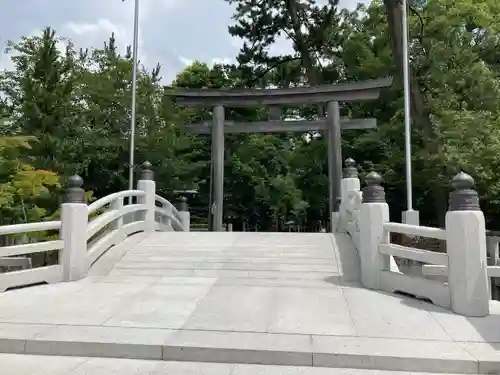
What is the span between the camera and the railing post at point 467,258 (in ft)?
16.4

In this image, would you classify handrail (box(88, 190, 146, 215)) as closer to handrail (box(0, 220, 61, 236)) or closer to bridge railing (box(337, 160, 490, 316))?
handrail (box(0, 220, 61, 236))

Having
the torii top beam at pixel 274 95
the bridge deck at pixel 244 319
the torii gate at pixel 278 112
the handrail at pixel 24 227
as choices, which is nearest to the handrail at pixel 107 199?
the handrail at pixel 24 227

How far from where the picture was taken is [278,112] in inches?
609

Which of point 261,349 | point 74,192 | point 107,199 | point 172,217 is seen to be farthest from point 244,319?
point 172,217

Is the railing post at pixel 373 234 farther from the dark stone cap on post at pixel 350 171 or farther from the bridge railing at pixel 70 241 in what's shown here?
the bridge railing at pixel 70 241

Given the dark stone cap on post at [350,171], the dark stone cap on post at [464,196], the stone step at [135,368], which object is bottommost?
the stone step at [135,368]

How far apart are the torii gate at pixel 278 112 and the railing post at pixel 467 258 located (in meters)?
8.87

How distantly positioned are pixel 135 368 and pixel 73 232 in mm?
3740

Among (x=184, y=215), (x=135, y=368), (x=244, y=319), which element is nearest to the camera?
(x=135, y=368)

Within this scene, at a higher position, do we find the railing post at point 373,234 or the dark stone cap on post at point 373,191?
the dark stone cap on post at point 373,191

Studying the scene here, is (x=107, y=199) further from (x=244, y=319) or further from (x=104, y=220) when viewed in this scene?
(x=244, y=319)

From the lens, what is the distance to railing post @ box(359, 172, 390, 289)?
657cm

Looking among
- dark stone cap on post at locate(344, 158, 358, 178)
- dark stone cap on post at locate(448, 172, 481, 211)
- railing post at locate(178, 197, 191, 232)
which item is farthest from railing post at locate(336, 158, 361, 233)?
railing post at locate(178, 197, 191, 232)

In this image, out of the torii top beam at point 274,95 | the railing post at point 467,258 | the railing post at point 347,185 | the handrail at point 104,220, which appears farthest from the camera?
the torii top beam at point 274,95
